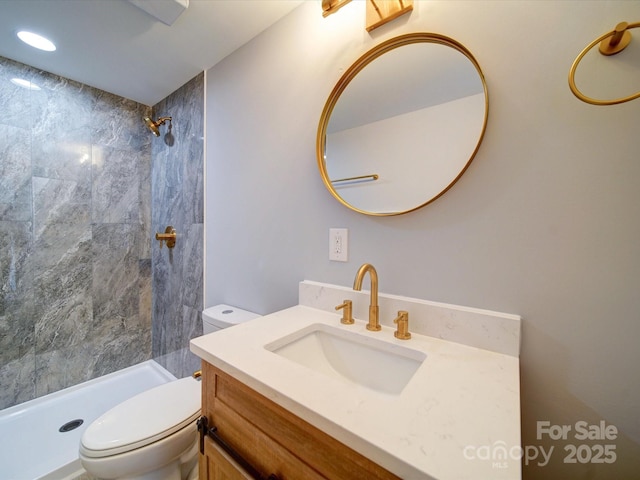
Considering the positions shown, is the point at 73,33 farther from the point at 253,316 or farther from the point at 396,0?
the point at 253,316

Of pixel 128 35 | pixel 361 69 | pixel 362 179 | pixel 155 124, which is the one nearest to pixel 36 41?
pixel 128 35

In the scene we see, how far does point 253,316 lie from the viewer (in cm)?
131

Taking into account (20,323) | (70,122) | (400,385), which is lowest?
(20,323)

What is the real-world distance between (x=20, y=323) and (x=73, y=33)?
1.75 metres

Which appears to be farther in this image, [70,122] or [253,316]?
[70,122]

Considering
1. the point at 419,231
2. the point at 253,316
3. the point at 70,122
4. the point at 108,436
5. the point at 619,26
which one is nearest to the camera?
the point at 619,26

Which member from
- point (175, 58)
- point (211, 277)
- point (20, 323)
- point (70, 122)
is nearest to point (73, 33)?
point (175, 58)

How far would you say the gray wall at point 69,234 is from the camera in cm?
157

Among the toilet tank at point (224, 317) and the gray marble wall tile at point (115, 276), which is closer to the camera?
the toilet tank at point (224, 317)

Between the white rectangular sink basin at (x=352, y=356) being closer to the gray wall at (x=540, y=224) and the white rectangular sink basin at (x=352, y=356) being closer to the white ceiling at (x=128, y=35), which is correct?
the gray wall at (x=540, y=224)

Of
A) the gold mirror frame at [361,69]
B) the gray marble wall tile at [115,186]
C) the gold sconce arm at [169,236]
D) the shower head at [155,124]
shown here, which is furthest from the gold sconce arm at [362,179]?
the gray marble wall tile at [115,186]

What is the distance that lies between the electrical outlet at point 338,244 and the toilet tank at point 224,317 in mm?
589

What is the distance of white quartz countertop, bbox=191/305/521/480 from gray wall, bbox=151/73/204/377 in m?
1.14

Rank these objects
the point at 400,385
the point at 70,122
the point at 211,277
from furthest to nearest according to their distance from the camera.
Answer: the point at 70,122
the point at 211,277
the point at 400,385
